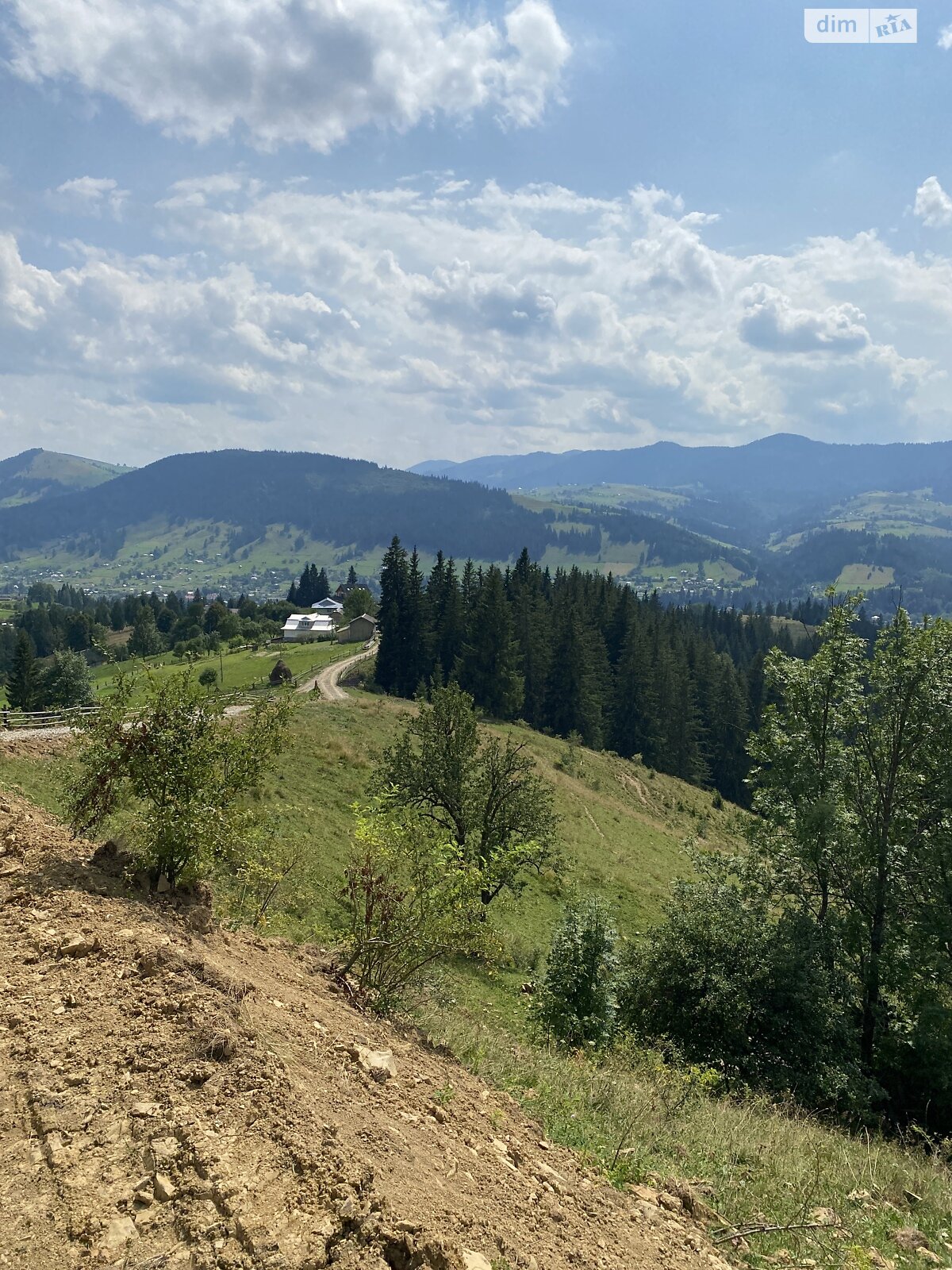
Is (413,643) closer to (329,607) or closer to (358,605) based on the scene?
(358,605)

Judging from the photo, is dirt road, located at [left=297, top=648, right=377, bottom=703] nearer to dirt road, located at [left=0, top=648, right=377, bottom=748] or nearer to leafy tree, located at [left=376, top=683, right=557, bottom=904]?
dirt road, located at [left=0, top=648, right=377, bottom=748]

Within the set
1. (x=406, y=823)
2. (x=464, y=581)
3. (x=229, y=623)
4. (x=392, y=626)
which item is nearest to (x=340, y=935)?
(x=406, y=823)

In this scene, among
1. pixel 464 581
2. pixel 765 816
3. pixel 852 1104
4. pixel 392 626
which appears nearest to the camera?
pixel 852 1104

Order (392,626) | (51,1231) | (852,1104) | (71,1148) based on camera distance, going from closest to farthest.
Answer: (51,1231) → (71,1148) → (852,1104) → (392,626)

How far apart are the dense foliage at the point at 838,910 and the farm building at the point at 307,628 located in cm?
10770

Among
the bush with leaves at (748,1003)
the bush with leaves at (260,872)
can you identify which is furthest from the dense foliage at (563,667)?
the bush with leaves at (260,872)

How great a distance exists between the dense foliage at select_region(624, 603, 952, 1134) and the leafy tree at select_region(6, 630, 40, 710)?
68.6m

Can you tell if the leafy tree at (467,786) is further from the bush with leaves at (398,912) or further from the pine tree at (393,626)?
the pine tree at (393,626)

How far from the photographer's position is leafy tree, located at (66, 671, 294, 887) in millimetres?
8852

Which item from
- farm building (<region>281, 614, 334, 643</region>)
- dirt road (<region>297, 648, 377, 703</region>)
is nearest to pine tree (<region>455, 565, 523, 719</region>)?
dirt road (<region>297, 648, 377, 703</region>)

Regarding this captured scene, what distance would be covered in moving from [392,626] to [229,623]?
214 ft

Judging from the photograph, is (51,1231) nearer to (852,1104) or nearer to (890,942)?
(852,1104)

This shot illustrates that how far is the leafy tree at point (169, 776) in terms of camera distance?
29.0 feet

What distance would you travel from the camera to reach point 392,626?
7688 cm
